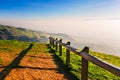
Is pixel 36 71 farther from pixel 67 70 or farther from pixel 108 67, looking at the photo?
pixel 108 67

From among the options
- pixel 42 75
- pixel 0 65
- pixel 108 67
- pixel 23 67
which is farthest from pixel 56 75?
pixel 108 67

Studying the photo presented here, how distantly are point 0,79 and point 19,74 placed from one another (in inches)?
50.1

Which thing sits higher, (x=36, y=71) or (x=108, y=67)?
(x=108, y=67)

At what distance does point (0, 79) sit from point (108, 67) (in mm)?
4842

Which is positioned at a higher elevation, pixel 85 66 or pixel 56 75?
pixel 85 66

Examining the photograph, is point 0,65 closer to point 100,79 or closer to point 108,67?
point 100,79

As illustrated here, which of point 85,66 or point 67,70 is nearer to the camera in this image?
point 85,66

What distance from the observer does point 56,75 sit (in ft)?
33.0

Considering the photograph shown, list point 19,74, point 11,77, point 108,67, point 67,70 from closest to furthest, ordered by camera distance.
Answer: point 108,67, point 11,77, point 19,74, point 67,70

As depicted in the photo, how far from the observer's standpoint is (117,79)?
36.3 feet

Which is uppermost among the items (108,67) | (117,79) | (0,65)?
(108,67)

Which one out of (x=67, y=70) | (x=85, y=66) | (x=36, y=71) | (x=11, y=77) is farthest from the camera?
(x=67, y=70)

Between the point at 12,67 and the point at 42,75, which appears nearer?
the point at 42,75

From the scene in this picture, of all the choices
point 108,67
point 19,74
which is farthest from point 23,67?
point 108,67
